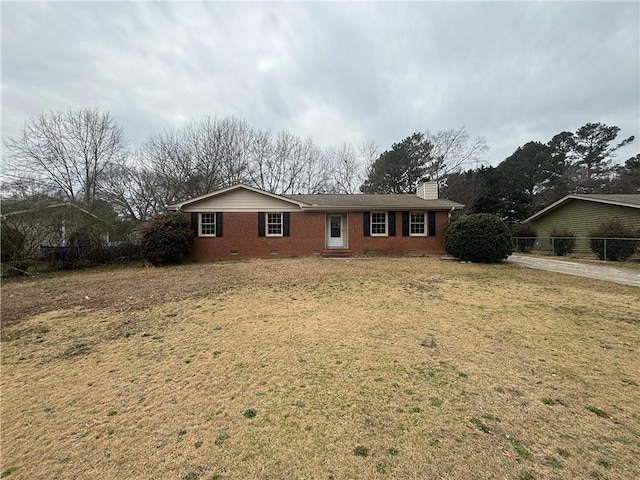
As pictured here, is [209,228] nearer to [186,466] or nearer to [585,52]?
[186,466]

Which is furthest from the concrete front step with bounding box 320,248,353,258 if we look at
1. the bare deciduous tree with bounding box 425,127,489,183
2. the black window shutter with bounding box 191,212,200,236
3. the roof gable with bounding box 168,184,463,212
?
the bare deciduous tree with bounding box 425,127,489,183

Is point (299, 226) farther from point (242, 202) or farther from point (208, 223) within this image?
point (208, 223)

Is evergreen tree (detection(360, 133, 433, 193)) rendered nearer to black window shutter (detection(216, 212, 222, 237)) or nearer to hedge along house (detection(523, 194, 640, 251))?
hedge along house (detection(523, 194, 640, 251))

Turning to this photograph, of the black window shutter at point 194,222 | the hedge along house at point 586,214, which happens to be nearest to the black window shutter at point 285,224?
the black window shutter at point 194,222

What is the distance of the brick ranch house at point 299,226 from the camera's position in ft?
48.5

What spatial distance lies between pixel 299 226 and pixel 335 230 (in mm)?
2060

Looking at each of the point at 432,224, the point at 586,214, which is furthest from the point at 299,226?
the point at 586,214

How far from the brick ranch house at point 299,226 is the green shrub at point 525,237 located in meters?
8.81

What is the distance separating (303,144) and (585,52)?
19.9 meters

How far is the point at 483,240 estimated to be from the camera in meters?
11.9

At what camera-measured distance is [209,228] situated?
1488 cm

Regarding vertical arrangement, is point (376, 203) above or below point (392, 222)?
above

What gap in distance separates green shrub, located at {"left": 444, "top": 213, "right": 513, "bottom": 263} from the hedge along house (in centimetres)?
894

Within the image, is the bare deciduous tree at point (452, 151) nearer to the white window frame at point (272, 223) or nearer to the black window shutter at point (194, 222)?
the white window frame at point (272, 223)
